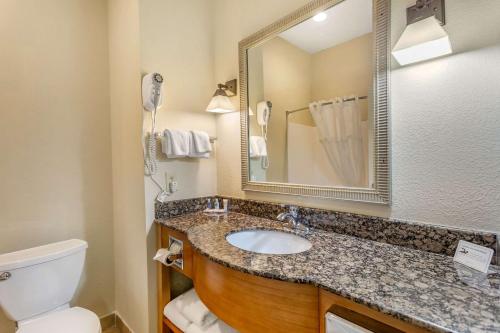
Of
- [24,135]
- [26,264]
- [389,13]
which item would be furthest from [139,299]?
[389,13]

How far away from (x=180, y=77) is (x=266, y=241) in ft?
3.80

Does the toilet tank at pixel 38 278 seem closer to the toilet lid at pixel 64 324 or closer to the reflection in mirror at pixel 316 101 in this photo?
the toilet lid at pixel 64 324

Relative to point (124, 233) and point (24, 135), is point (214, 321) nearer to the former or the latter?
point (124, 233)

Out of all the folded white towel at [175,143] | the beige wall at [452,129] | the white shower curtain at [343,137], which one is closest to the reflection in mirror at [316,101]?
the white shower curtain at [343,137]

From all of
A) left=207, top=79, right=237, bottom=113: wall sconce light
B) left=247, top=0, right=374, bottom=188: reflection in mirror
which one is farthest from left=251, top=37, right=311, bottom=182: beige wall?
left=207, top=79, right=237, bottom=113: wall sconce light

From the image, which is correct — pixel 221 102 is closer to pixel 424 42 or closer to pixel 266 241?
pixel 266 241

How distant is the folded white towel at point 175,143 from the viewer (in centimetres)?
140

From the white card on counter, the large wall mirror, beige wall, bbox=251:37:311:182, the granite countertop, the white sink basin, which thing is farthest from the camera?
beige wall, bbox=251:37:311:182

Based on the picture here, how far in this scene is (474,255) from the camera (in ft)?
2.46

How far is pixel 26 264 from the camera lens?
4.02 feet

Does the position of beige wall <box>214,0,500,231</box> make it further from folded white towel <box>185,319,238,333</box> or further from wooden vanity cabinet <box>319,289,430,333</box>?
folded white towel <box>185,319,238,333</box>

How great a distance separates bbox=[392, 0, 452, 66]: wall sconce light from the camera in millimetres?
786

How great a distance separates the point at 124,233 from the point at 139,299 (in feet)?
1.45

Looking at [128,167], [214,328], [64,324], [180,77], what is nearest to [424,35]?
[180,77]
